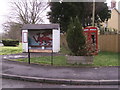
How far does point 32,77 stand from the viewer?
6039 millimetres

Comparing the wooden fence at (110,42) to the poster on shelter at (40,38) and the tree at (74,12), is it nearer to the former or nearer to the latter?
the tree at (74,12)

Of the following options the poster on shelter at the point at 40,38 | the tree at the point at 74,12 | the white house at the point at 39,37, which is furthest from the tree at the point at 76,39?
the tree at the point at 74,12

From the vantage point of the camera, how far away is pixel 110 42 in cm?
1577

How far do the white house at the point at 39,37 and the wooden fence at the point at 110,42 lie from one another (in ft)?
17.3

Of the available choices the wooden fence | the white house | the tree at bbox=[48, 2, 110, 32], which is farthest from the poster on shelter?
the wooden fence

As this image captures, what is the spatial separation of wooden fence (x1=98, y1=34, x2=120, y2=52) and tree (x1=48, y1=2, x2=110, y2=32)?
4821 mm

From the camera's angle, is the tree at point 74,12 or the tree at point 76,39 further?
the tree at point 74,12

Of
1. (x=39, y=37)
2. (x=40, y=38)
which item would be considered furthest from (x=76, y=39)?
(x=39, y=37)

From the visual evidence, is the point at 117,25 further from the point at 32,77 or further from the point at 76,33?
the point at 32,77

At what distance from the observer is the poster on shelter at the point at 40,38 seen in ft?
53.9

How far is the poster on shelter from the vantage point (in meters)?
16.4

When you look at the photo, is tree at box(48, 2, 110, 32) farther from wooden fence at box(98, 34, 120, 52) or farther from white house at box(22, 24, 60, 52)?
wooden fence at box(98, 34, 120, 52)

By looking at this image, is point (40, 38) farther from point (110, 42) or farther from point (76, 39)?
point (76, 39)

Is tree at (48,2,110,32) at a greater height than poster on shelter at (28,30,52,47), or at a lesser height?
greater
